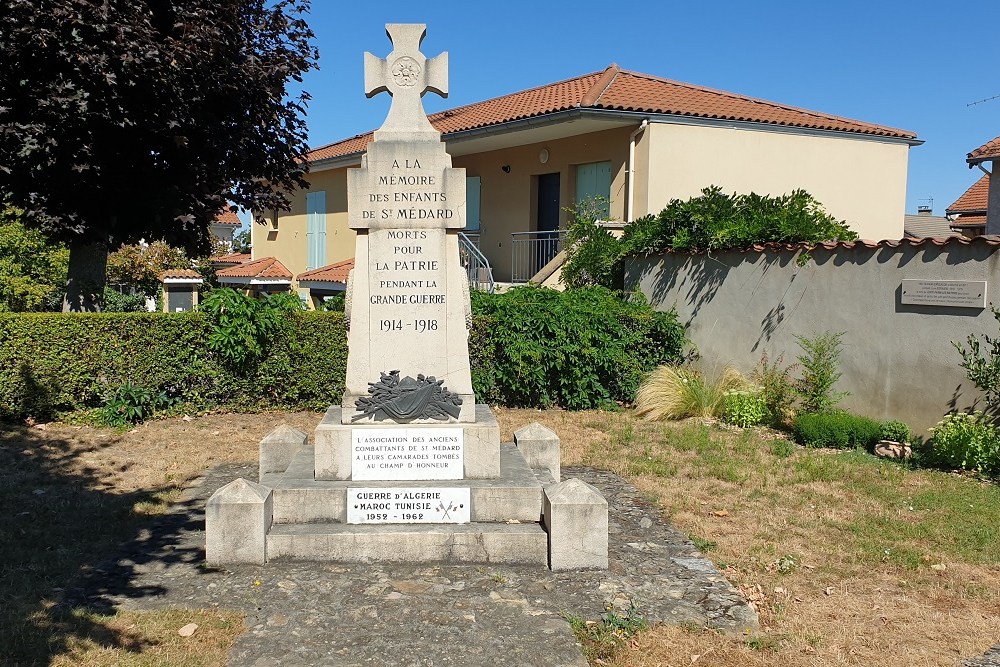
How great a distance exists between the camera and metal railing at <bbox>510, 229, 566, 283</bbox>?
17.6 metres

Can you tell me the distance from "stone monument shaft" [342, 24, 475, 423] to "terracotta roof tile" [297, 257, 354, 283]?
14914 millimetres

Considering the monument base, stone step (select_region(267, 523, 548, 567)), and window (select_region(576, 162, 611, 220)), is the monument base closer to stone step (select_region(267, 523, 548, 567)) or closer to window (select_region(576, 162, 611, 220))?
stone step (select_region(267, 523, 548, 567))

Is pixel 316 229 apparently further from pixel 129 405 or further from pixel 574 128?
pixel 129 405

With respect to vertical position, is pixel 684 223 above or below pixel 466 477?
above

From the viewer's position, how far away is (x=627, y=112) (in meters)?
14.8

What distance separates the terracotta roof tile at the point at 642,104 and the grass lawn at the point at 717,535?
7725 mm

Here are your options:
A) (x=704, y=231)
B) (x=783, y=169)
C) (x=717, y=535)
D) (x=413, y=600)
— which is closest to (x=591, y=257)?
(x=704, y=231)

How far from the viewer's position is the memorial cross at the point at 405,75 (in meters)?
6.09

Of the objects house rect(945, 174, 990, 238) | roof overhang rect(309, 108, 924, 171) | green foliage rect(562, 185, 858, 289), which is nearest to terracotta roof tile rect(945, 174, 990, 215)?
house rect(945, 174, 990, 238)

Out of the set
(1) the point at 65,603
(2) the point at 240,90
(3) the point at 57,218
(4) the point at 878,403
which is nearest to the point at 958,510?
(4) the point at 878,403

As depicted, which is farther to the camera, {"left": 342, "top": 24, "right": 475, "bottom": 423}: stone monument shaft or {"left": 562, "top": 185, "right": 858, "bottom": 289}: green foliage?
{"left": 562, "top": 185, "right": 858, "bottom": 289}: green foliage

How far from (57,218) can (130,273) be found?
19.0 m

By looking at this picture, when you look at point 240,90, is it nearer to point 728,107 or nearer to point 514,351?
point 514,351

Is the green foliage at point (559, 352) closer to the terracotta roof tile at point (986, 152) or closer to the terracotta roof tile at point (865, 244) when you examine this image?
the terracotta roof tile at point (865, 244)
